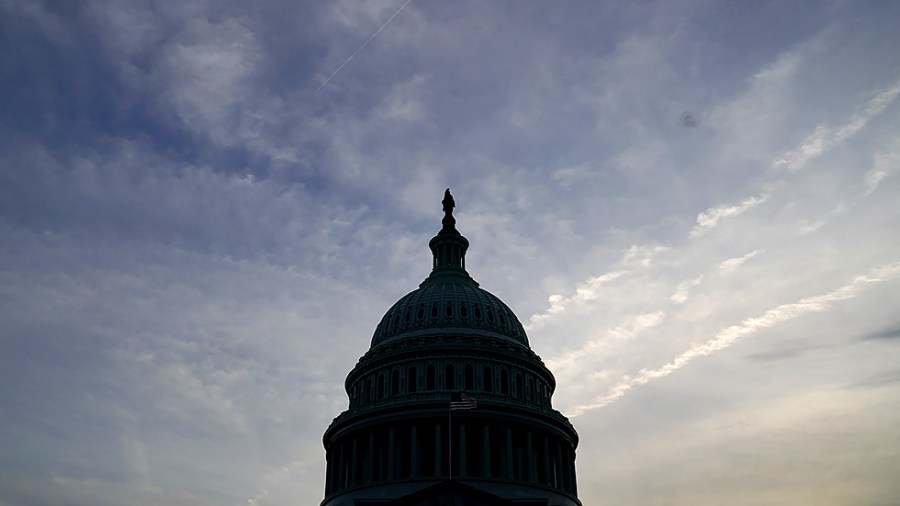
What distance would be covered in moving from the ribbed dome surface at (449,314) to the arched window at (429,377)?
5.10m

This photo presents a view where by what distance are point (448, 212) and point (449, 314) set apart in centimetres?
2191

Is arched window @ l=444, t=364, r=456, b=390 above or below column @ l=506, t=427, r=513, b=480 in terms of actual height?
above

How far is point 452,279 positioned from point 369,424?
2574 cm

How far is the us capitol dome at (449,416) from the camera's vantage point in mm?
77250

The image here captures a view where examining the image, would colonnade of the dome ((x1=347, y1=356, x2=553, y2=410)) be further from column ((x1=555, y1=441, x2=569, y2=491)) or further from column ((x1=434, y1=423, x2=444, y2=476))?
column ((x1=555, y1=441, x2=569, y2=491))

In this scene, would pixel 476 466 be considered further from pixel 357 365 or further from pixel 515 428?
pixel 357 365

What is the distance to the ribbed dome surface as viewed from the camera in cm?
9112

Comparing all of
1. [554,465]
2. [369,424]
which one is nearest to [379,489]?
[369,424]

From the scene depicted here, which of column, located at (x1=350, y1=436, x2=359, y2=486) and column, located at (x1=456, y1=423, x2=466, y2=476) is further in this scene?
column, located at (x1=350, y1=436, x2=359, y2=486)

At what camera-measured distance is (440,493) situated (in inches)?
2491

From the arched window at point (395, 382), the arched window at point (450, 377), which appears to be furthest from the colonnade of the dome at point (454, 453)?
the arched window at point (395, 382)

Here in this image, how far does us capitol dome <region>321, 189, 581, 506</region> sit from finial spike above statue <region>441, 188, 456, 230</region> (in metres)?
13.5

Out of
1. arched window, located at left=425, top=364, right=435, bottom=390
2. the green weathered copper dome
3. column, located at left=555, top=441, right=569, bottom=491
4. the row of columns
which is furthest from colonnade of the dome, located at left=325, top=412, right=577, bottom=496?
the green weathered copper dome

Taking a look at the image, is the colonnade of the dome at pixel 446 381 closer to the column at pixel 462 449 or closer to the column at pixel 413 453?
the column at pixel 413 453
